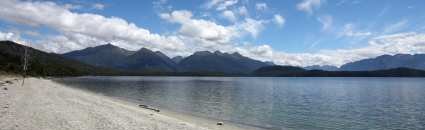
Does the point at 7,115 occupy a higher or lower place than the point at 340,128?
higher

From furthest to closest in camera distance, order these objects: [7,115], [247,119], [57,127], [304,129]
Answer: [247,119], [304,129], [7,115], [57,127]

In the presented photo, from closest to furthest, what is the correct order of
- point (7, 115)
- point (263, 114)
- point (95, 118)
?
point (7, 115), point (95, 118), point (263, 114)

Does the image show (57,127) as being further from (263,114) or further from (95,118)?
Answer: (263,114)

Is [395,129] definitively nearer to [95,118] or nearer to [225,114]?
[225,114]

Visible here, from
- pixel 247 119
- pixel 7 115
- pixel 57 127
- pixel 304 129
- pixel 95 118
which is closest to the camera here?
pixel 57 127

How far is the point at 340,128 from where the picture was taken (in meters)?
36.9

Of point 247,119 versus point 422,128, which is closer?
point 422,128

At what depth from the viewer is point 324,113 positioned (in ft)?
163

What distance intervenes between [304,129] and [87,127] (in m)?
22.3

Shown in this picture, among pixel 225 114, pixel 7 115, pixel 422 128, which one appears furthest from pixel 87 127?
pixel 422 128

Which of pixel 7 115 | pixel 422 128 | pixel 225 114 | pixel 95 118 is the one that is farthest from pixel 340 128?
pixel 7 115

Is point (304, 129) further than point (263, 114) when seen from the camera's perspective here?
No

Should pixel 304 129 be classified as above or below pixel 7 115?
below

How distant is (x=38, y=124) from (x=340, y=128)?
29611 millimetres
